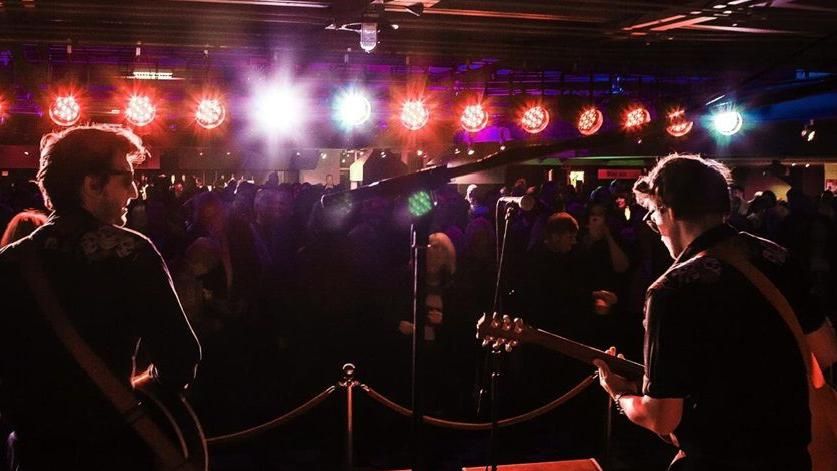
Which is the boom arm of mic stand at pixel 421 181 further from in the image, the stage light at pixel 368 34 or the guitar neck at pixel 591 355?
the stage light at pixel 368 34

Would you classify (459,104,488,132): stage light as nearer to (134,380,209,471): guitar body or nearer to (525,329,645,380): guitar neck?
(525,329,645,380): guitar neck

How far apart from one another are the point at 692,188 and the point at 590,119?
9010mm

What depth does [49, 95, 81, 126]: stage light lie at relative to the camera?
28.7 feet

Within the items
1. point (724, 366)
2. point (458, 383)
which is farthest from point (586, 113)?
point (724, 366)

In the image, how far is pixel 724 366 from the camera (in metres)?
2.29

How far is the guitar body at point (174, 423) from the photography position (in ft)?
8.02

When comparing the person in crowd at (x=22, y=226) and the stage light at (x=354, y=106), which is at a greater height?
the stage light at (x=354, y=106)

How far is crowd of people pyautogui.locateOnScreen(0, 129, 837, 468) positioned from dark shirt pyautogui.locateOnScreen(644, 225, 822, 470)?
256 cm

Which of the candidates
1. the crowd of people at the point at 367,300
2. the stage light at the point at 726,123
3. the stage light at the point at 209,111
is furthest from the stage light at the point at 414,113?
the stage light at the point at 726,123

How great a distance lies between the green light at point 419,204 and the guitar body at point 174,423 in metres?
1.07

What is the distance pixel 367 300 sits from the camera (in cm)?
557

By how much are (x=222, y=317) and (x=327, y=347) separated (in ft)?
2.71

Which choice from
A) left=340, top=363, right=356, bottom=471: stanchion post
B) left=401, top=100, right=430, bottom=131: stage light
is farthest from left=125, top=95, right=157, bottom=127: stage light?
left=340, top=363, right=356, bottom=471: stanchion post

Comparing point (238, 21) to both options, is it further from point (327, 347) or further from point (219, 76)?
point (219, 76)
